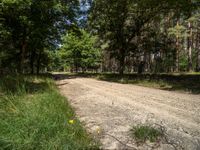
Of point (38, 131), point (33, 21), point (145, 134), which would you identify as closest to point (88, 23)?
point (33, 21)

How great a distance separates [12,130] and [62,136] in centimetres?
79

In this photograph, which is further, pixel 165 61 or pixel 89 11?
pixel 165 61

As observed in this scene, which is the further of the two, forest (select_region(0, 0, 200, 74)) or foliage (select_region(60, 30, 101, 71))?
foliage (select_region(60, 30, 101, 71))

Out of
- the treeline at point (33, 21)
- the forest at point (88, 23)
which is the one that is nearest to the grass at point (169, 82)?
the forest at point (88, 23)

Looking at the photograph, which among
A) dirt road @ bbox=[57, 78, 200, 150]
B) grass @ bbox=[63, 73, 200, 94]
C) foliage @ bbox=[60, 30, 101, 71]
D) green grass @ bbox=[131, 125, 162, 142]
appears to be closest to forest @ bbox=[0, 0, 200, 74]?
grass @ bbox=[63, 73, 200, 94]

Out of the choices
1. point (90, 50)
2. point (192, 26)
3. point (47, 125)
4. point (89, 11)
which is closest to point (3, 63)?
point (89, 11)

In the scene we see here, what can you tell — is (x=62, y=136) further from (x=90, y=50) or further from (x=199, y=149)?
(x=90, y=50)

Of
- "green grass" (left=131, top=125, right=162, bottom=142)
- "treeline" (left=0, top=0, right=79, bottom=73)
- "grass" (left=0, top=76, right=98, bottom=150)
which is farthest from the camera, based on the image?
"treeline" (left=0, top=0, right=79, bottom=73)

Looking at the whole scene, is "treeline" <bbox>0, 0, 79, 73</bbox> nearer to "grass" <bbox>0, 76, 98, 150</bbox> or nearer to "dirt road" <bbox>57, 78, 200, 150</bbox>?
"dirt road" <bbox>57, 78, 200, 150</bbox>

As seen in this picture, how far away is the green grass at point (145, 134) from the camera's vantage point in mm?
4528

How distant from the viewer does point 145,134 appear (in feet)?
15.1

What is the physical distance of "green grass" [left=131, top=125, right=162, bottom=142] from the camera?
453 cm

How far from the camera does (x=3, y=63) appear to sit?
106 feet

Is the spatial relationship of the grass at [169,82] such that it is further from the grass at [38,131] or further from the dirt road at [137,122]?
the grass at [38,131]
